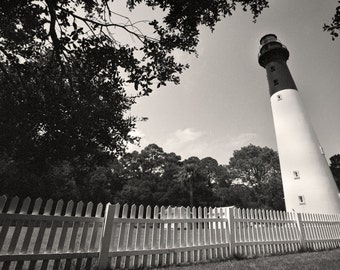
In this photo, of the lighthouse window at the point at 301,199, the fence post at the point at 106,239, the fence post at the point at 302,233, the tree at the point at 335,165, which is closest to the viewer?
the fence post at the point at 106,239

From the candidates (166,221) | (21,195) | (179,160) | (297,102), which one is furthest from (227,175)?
(166,221)

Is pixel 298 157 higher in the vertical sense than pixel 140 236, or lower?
higher

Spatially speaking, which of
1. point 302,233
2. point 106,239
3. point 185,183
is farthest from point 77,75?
point 185,183

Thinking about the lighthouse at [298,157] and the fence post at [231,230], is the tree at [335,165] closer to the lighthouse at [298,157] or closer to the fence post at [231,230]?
the lighthouse at [298,157]

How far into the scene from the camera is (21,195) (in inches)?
1060

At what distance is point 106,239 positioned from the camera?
4719mm

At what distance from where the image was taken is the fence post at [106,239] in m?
4.53

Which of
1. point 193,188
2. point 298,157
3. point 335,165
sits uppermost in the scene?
point 335,165

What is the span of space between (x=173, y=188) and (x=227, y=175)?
13452mm

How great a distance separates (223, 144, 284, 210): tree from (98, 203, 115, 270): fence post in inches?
1554

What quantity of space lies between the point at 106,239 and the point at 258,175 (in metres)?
41.3

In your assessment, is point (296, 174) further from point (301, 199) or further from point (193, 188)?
point (193, 188)

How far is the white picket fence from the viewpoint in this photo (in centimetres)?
397

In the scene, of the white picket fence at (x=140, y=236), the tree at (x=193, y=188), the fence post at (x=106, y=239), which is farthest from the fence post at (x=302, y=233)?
the tree at (x=193, y=188)
